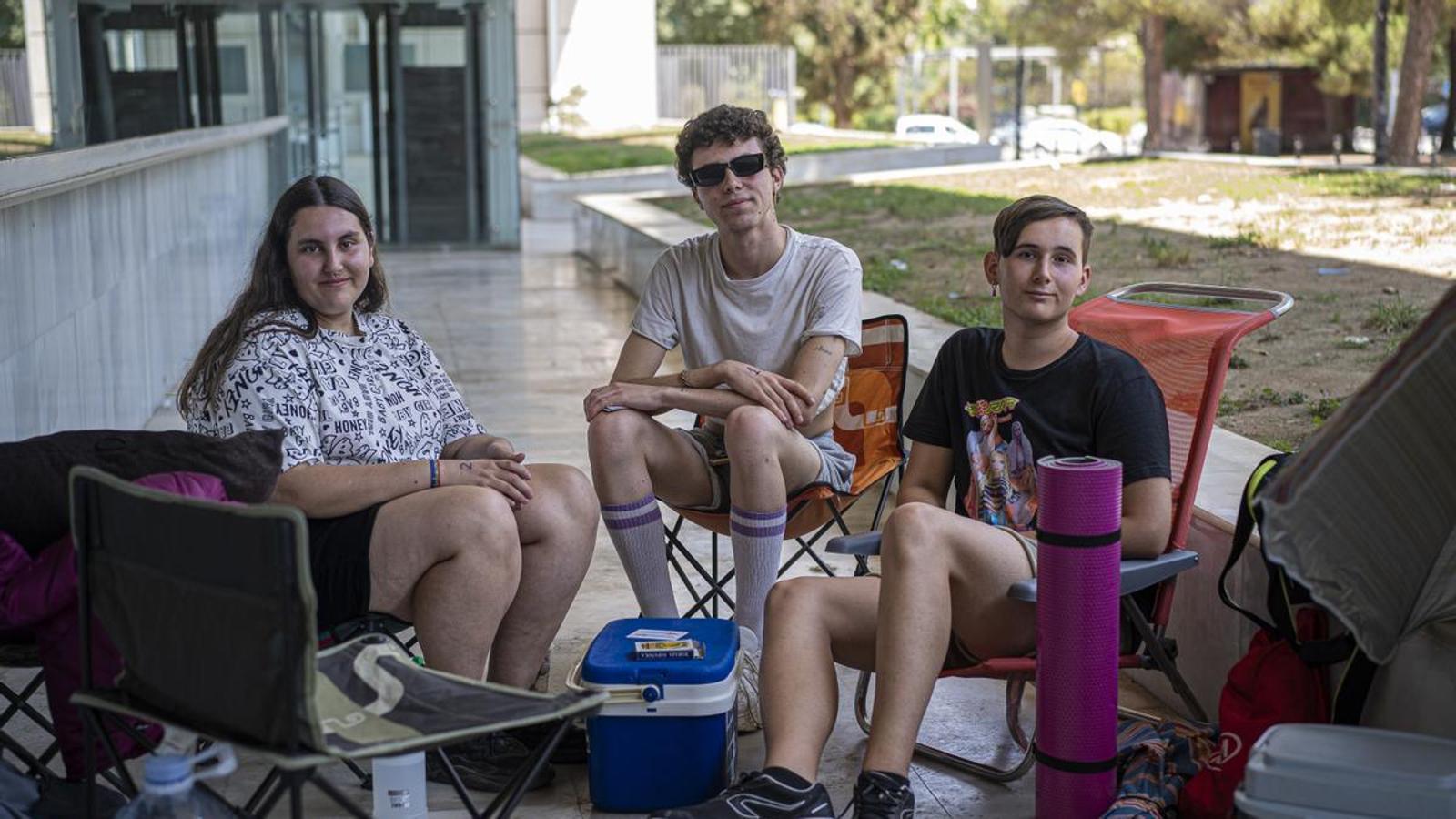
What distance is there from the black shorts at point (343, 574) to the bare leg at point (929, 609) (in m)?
1.01

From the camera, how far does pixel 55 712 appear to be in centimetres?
276

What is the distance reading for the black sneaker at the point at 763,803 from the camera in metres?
2.99

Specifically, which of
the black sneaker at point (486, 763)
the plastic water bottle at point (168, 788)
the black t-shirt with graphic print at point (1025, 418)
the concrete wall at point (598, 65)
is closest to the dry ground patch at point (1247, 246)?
the black t-shirt with graphic print at point (1025, 418)

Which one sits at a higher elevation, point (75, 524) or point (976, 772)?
point (75, 524)

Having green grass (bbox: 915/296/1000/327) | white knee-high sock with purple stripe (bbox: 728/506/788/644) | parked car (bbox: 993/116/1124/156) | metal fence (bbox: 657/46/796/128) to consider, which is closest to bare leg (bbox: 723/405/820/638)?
white knee-high sock with purple stripe (bbox: 728/506/788/644)

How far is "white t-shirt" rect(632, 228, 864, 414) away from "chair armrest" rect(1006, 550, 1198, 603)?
1.01 metres

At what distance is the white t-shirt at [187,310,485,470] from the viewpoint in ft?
11.1

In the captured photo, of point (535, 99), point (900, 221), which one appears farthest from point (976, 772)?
point (535, 99)

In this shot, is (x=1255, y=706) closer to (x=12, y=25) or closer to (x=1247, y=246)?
(x=12, y=25)

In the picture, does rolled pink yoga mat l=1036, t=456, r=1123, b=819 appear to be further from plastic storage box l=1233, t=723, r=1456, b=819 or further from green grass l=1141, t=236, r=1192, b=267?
green grass l=1141, t=236, r=1192, b=267

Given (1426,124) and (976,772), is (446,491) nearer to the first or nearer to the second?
(976,772)

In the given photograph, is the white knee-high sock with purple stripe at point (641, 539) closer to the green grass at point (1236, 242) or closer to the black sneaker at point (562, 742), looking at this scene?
the black sneaker at point (562, 742)

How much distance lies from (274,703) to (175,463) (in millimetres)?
653

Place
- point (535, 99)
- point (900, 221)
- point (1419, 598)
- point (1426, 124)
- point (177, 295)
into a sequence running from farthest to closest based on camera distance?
point (1426, 124) → point (535, 99) → point (900, 221) → point (177, 295) → point (1419, 598)
